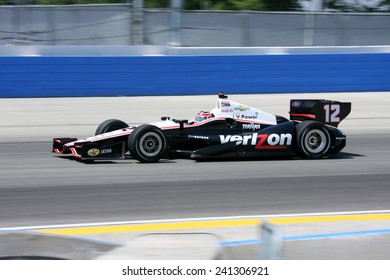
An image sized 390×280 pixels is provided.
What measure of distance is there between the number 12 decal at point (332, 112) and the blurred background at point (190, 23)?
7.86m

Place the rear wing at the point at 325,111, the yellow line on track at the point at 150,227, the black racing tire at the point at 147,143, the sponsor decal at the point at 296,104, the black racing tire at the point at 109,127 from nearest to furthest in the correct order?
the yellow line on track at the point at 150,227
the black racing tire at the point at 147,143
the black racing tire at the point at 109,127
the rear wing at the point at 325,111
the sponsor decal at the point at 296,104

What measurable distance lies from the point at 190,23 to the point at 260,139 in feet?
28.9

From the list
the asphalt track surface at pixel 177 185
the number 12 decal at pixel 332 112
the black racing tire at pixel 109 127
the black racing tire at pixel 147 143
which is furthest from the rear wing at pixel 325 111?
the black racing tire at pixel 109 127

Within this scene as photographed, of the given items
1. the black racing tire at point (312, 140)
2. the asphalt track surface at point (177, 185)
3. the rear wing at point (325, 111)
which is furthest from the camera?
the rear wing at point (325, 111)

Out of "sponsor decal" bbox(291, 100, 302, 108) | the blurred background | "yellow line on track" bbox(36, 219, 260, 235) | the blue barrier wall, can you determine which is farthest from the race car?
the blurred background

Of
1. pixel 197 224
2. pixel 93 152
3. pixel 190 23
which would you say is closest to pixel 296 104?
pixel 93 152

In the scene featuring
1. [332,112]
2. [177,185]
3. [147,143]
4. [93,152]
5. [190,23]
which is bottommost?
[177,185]

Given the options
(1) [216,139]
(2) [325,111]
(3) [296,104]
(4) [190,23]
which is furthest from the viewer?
(4) [190,23]

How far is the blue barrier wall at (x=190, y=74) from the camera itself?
15.7 metres

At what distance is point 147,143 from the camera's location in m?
9.18

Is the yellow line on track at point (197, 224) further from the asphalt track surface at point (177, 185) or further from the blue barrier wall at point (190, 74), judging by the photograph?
the blue barrier wall at point (190, 74)

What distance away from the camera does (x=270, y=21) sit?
1831cm

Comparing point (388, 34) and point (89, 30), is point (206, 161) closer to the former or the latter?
point (89, 30)

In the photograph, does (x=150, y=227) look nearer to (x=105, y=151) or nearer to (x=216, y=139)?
(x=105, y=151)
